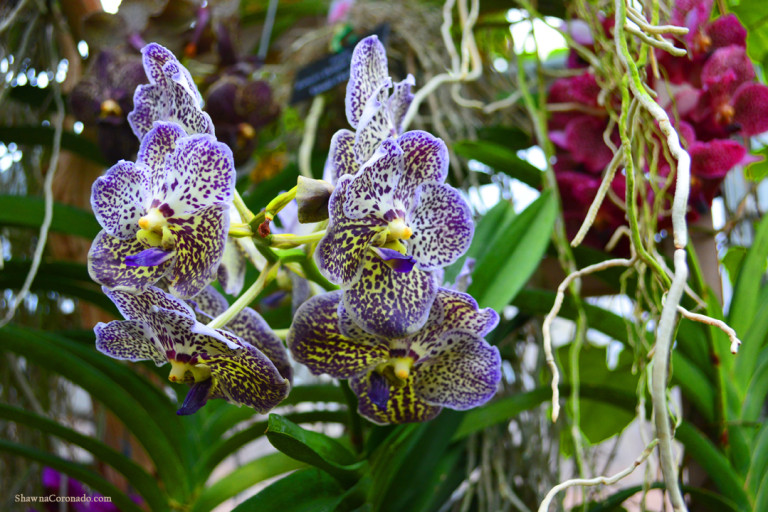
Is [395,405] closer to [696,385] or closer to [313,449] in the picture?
[313,449]

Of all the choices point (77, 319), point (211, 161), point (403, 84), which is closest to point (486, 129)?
point (403, 84)

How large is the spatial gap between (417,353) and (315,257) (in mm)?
119

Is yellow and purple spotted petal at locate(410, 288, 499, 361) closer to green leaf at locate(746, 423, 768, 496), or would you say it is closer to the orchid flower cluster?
the orchid flower cluster

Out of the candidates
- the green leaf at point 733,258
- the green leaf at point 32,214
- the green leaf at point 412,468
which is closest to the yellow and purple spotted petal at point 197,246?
the green leaf at point 412,468

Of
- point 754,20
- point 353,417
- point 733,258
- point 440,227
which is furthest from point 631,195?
point 754,20

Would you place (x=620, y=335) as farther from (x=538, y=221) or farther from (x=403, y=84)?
(x=403, y=84)

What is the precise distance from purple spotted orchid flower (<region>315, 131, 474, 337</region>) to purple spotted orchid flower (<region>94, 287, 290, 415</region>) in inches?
2.9

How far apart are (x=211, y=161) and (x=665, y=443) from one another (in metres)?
0.29

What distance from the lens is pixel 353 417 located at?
1.69 ft

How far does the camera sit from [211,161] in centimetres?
38

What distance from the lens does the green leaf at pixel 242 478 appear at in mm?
648

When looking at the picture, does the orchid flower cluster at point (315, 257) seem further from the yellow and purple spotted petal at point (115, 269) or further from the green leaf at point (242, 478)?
the green leaf at point (242, 478)

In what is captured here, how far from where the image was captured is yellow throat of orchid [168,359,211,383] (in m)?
0.41

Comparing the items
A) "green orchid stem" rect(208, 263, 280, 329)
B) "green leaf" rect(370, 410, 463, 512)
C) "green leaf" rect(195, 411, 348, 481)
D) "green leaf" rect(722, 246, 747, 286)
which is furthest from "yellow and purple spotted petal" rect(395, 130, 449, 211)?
"green leaf" rect(722, 246, 747, 286)
